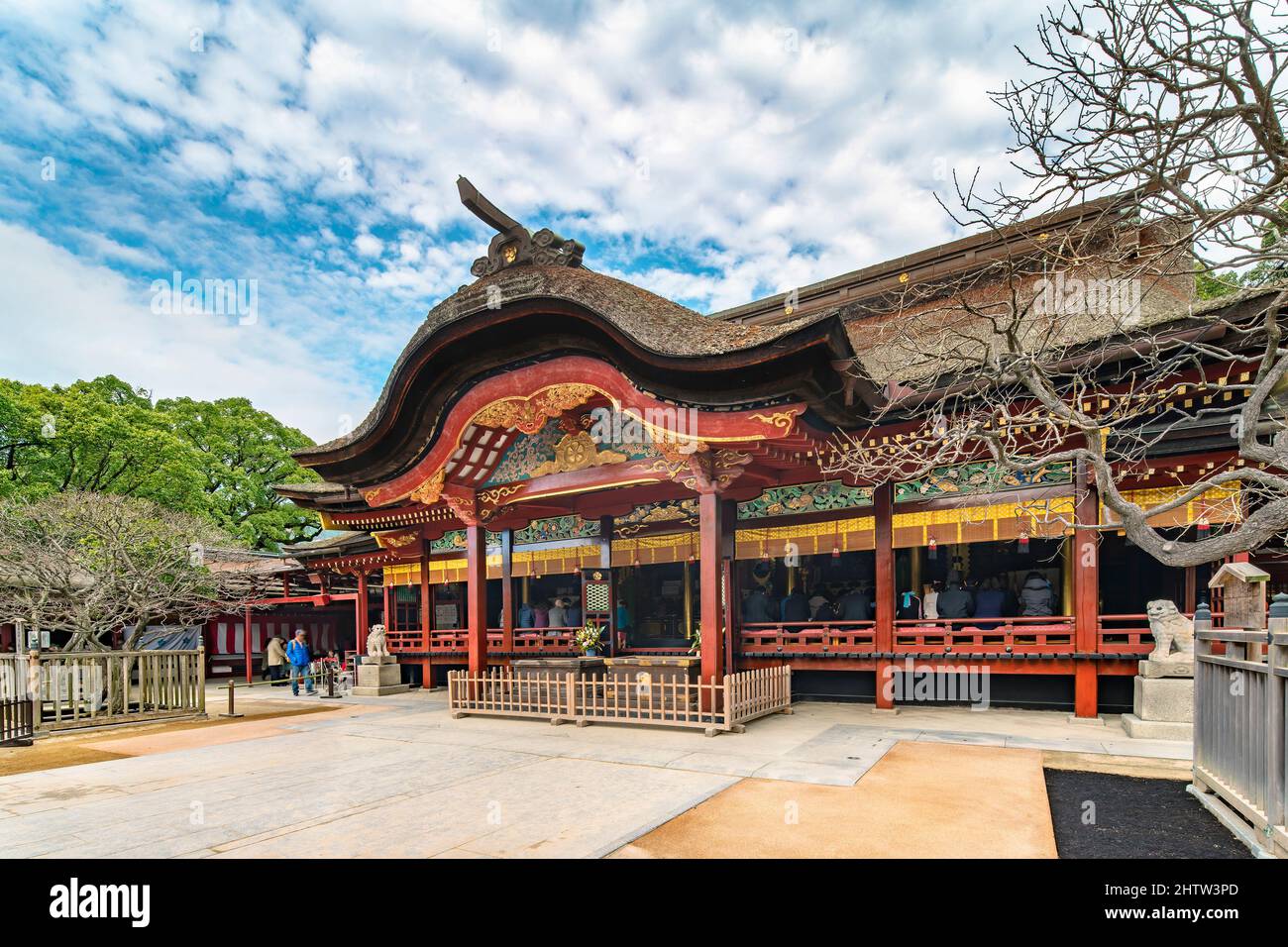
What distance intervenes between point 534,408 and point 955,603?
7712mm

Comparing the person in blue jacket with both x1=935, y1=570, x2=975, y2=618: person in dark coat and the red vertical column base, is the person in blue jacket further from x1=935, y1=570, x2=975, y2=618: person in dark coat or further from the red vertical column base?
the red vertical column base

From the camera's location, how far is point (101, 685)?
12.7 metres

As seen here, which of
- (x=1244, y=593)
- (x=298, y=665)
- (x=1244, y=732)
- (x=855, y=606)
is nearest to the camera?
(x=1244, y=732)

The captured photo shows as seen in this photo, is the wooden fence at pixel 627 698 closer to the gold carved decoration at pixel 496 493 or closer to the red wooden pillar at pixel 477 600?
the red wooden pillar at pixel 477 600

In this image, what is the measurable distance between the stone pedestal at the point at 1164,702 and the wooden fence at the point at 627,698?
4578 mm

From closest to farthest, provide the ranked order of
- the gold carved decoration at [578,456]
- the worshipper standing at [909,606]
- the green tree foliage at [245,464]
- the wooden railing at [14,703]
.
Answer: the wooden railing at [14,703] → the gold carved decoration at [578,456] → the worshipper standing at [909,606] → the green tree foliage at [245,464]

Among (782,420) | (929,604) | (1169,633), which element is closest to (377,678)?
(929,604)

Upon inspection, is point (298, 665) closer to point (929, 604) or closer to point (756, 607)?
point (756, 607)

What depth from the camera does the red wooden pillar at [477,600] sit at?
12.9 m

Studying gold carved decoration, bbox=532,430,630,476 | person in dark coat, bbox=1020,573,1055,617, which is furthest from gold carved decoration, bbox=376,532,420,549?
person in dark coat, bbox=1020,573,1055,617

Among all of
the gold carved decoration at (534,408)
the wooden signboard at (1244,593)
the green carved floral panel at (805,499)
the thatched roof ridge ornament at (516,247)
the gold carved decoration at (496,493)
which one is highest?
the thatched roof ridge ornament at (516,247)

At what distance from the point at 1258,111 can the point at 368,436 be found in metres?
12.0

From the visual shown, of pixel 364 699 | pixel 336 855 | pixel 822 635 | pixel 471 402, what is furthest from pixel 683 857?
pixel 364 699

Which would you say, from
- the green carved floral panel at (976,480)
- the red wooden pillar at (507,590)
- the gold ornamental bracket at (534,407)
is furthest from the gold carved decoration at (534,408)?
the red wooden pillar at (507,590)
